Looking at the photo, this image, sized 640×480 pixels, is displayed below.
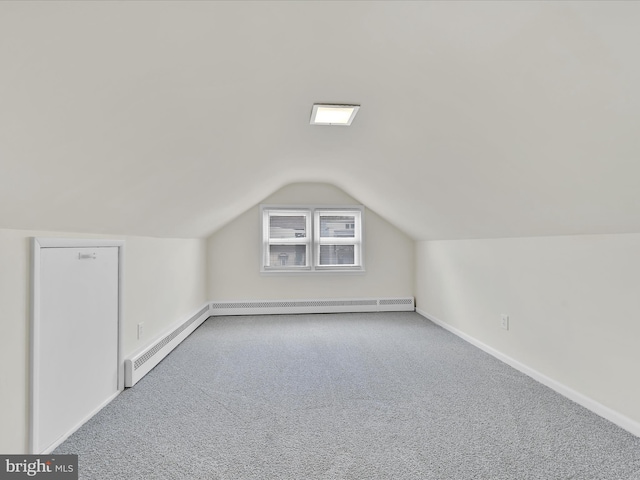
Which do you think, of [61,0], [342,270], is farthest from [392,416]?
[342,270]

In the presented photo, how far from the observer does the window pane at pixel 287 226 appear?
5945mm

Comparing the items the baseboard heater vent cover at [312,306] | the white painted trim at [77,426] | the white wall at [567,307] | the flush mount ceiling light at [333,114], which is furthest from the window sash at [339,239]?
the white painted trim at [77,426]

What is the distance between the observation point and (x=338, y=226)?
6.05 meters

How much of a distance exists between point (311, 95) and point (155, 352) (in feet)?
8.80

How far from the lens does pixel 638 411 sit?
2.10m

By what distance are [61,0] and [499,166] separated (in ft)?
7.21

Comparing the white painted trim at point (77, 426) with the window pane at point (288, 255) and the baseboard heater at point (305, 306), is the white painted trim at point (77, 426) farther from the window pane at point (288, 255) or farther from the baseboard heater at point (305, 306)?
the window pane at point (288, 255)

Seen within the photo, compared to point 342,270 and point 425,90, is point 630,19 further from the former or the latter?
point 342,270

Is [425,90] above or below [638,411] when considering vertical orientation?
above

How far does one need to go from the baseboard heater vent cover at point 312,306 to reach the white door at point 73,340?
118 inches

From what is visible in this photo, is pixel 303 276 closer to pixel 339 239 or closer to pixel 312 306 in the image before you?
pixel 312 306
